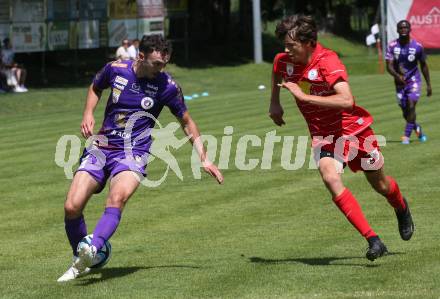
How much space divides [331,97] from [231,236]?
8.42 feet

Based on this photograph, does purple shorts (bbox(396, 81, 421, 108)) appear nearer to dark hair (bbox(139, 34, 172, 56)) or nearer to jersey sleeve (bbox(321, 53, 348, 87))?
jersey sleeve (bbox(321, 53, 348, 87))

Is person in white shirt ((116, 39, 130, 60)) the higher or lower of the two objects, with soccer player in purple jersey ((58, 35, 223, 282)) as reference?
lower

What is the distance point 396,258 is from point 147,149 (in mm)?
2417

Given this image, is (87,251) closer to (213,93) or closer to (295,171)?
(295,171)

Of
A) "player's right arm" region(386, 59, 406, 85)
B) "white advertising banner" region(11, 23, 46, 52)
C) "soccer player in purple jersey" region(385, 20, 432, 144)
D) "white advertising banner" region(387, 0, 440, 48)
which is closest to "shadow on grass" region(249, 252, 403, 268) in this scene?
"soccer player in purple jersey" region(385, 20, 432, 144)

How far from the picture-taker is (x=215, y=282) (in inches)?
331

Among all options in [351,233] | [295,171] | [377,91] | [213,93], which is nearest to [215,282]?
[351,233]

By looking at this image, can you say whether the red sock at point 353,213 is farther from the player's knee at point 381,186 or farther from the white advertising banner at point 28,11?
the white advertising banner at point 28,11

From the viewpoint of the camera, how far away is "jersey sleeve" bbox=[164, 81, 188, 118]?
359 inches

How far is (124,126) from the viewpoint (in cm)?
904

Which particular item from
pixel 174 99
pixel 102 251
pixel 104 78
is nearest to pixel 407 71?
pixel 174 99

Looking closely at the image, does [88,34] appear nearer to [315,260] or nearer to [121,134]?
[121,134]

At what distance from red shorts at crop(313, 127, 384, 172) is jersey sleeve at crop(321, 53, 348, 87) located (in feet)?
1.85

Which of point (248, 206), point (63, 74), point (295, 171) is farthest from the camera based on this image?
point (63, 74)
